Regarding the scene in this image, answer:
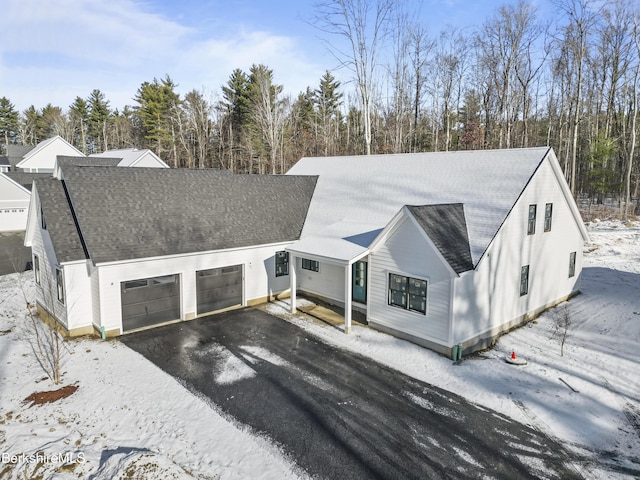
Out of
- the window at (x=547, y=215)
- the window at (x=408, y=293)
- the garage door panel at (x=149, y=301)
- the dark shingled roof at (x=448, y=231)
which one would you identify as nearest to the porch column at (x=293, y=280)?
the window at (x=408, y=293)

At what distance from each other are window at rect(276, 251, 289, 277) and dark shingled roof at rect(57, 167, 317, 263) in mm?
739

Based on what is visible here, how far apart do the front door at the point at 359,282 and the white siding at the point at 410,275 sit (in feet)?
4.60

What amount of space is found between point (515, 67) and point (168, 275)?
114 feet

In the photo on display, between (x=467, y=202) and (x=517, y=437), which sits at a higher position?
(x=467, y=202)

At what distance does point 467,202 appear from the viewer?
14.1 metres

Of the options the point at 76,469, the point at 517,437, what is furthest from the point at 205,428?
the point at 517,437

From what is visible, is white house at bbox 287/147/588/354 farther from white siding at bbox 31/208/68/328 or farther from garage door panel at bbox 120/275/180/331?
white siding at bbox 31/208/68/328

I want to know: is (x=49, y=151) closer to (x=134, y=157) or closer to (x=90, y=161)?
(x=90, y=161)

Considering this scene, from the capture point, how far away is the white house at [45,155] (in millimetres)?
48125

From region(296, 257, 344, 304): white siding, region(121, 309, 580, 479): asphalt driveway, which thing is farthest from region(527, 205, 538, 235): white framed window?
region(121, 309, 580, 479): asphalt driveway

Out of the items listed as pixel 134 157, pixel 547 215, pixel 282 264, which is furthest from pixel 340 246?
pixel 134 157

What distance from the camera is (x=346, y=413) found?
30.0 ft

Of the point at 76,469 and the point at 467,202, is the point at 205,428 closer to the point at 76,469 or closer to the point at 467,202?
the point at 76,469

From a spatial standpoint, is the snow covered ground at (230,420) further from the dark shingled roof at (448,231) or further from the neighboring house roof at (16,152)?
the neighboring house roof at (16,152)
